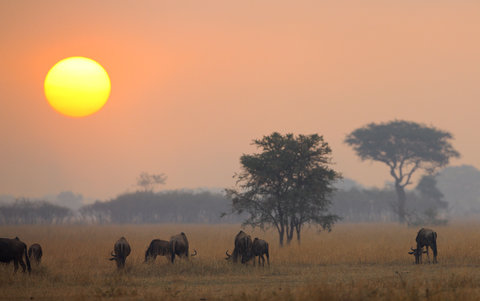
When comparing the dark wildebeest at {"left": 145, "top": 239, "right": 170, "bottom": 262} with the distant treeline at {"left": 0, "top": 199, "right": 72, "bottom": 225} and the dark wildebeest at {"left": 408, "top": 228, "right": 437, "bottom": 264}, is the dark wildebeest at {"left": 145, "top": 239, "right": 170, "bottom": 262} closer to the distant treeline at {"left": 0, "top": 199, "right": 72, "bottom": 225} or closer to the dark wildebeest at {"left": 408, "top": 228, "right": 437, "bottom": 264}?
the dark wildebeest at {"left": 408, "top": 228, "right": 437, "bottom": 264}

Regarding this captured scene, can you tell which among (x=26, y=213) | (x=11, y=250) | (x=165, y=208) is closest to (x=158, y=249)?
(x=11, y=250)

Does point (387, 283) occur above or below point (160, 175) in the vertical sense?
below

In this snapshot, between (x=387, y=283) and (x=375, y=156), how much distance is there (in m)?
66.9

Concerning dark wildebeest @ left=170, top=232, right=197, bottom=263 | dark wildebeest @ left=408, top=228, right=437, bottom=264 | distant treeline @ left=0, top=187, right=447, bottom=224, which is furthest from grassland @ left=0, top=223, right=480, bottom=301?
distant treeline @ left=0, top=187, right=447, bottom=224

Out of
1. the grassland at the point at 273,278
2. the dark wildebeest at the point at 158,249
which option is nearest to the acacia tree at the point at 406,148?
the grassland at the point at 273,278

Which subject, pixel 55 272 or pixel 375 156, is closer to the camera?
pixel 55 272

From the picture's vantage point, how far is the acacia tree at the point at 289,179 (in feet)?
118

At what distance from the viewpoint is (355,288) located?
16.2 m

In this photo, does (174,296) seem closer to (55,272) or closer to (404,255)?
(55,272)

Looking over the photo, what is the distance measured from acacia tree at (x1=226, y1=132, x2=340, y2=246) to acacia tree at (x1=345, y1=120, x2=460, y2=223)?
45.5 meters

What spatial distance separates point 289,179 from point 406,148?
48463 millimetres

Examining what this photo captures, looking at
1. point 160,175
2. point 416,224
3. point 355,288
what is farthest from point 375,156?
point 160,175

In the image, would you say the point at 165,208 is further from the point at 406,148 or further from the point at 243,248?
the point at 243,248

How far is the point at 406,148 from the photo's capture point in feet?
264
